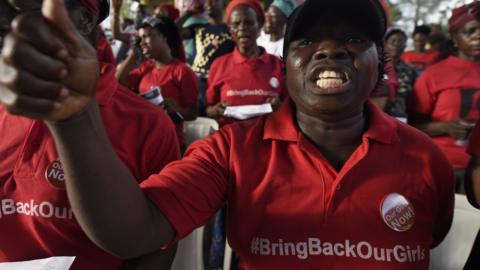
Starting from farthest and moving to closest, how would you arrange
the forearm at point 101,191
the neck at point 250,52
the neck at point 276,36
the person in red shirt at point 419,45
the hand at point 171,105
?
the person in red shirt at point 419,45 → the neck at point 276,36 → the neck at point 250,52 → the hand at point 171,105 → the forearm at point 101,191

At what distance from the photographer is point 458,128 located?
2703mm

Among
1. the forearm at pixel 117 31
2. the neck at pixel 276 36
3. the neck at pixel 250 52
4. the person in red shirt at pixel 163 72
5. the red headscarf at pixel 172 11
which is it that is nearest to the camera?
the person in red shirt at pixel 163 72

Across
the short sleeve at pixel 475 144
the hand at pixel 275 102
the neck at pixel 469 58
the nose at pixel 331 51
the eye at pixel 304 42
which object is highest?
the eye at pixel 304 42

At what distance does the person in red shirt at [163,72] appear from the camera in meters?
3.58

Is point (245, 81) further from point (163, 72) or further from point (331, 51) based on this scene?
point (331, 51)

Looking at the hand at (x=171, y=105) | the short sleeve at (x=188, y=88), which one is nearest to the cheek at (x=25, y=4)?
the hand at (x=171, y=105)

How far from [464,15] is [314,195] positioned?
6.99ft

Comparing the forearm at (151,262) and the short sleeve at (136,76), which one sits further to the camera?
the short sleeve at (136,76)

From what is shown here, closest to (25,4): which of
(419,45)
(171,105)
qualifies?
(171,105)

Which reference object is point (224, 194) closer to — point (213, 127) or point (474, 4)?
point (213, 127)

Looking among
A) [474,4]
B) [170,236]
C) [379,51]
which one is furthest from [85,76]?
[474,4]

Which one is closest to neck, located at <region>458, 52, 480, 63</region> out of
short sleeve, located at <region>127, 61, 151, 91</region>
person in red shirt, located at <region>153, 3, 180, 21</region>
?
short sleeve, located at <region>127, 61, 151, 91</region>

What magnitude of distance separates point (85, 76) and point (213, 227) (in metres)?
2.25

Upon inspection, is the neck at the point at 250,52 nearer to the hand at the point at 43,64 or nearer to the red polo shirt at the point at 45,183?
the red polo shirt at the point at 45,183
